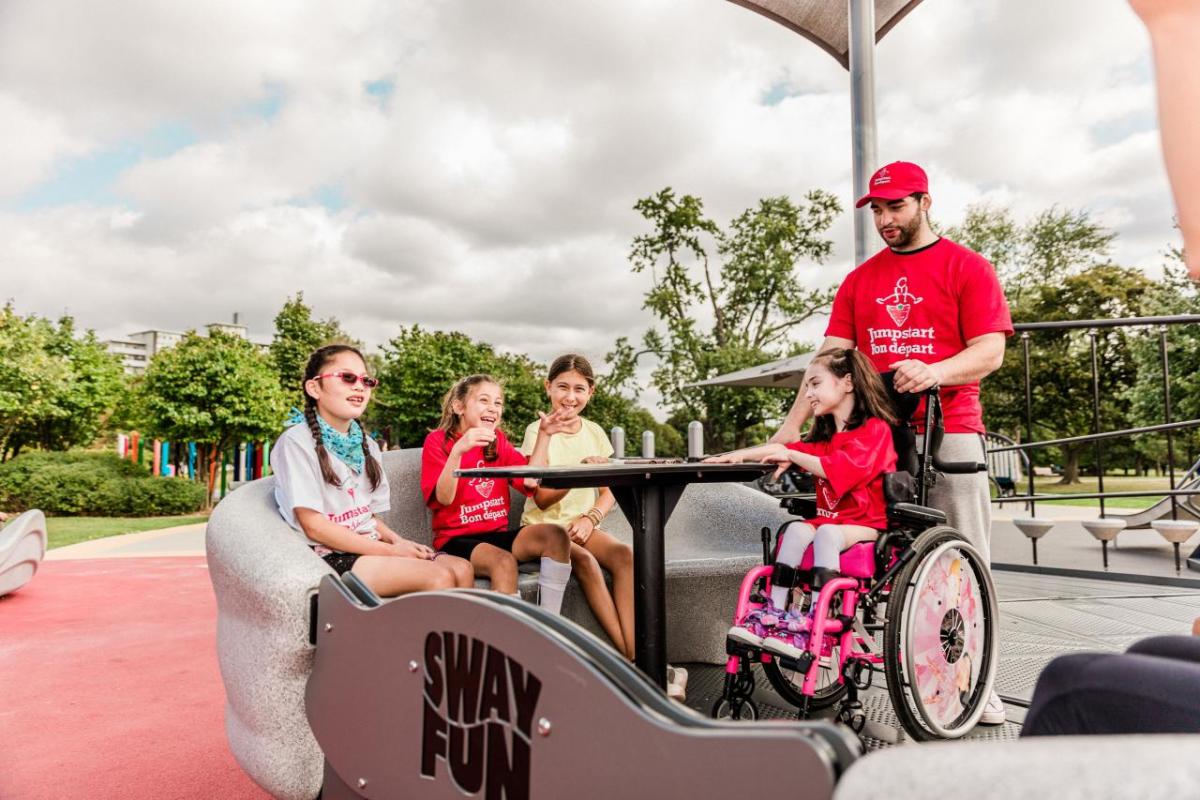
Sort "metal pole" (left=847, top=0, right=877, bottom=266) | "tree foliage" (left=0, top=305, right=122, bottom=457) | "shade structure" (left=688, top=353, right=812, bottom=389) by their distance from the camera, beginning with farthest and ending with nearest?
1. "tree foliage" (left=0, top=305, right=122, bottom=457)
2. "shade structure" (left=688, top=353, right=812, bottom=389)
3. "metal pole" (left=847, top=0, right=877, bottom=266)

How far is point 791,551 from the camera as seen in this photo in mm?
2439

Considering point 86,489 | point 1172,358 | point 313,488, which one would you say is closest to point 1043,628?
point 313,488

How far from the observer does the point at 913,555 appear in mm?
2266

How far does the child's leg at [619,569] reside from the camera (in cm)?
319

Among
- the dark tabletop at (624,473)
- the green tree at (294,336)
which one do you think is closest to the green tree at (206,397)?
the green tree at (294,336)

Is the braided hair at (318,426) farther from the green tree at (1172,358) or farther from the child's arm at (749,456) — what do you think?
the green tree at (1172,358)

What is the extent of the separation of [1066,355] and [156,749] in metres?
30.7

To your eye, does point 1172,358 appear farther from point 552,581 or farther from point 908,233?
point 552,581

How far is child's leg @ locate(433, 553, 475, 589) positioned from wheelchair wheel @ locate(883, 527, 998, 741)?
51.8 inches

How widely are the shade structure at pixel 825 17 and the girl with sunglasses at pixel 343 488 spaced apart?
4576 mm

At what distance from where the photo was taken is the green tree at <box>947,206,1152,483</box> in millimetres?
27422

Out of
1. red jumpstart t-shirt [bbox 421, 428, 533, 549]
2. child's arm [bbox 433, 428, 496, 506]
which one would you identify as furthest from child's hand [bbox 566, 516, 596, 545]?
child's arm [bbox 433, 428, 496, 506]

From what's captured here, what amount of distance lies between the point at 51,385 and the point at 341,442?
54.2 ft

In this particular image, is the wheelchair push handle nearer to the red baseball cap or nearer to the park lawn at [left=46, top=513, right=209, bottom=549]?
the red baseball cap
